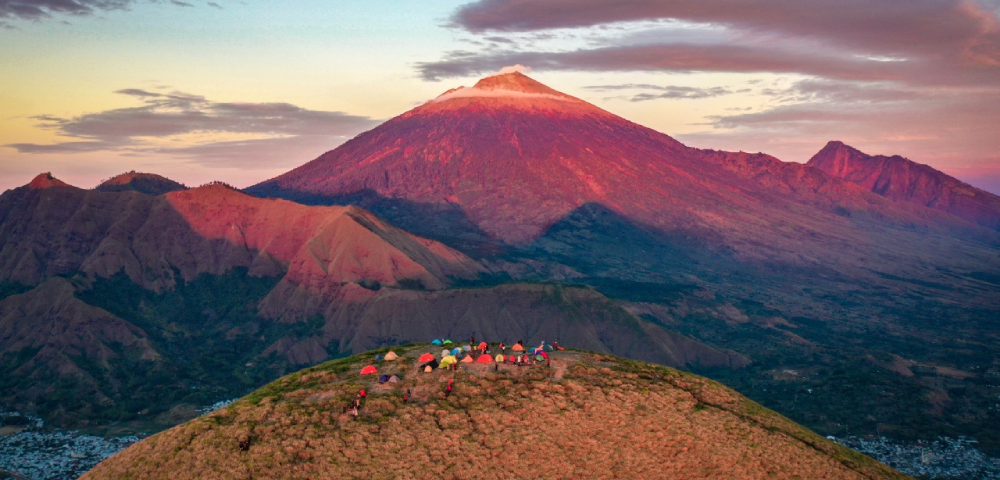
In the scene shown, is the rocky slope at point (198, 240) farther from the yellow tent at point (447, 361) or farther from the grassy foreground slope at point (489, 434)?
the grassy foreground slope at point (489, 434)

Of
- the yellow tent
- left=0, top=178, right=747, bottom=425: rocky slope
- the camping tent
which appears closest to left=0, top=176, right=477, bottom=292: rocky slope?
left=0, top=178, right=747, bottom=425: rocky slope

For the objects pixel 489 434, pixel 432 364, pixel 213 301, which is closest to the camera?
pixel 489 434

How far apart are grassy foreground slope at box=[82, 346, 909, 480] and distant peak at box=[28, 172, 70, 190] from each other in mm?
143978

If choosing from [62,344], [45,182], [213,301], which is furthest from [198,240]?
[62,344]

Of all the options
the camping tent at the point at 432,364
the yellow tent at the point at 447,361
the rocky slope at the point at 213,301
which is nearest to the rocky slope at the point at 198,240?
the rocky slope at the point at 213,301

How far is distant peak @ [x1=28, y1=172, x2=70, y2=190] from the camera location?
180 m

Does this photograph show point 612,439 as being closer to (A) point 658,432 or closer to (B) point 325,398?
(A) point 658,432

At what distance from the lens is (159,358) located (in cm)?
13550

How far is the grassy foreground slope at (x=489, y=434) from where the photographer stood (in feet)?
173

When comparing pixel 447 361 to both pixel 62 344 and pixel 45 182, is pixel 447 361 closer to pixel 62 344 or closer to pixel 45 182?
pixel 62 344

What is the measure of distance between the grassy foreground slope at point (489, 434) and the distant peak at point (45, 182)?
144 m

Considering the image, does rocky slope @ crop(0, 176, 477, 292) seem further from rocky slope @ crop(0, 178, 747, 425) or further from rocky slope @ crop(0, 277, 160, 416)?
rocky slope @ crop(0, 277, 160, 416)

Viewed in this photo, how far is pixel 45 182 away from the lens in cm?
18112

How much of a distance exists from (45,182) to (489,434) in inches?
6398
